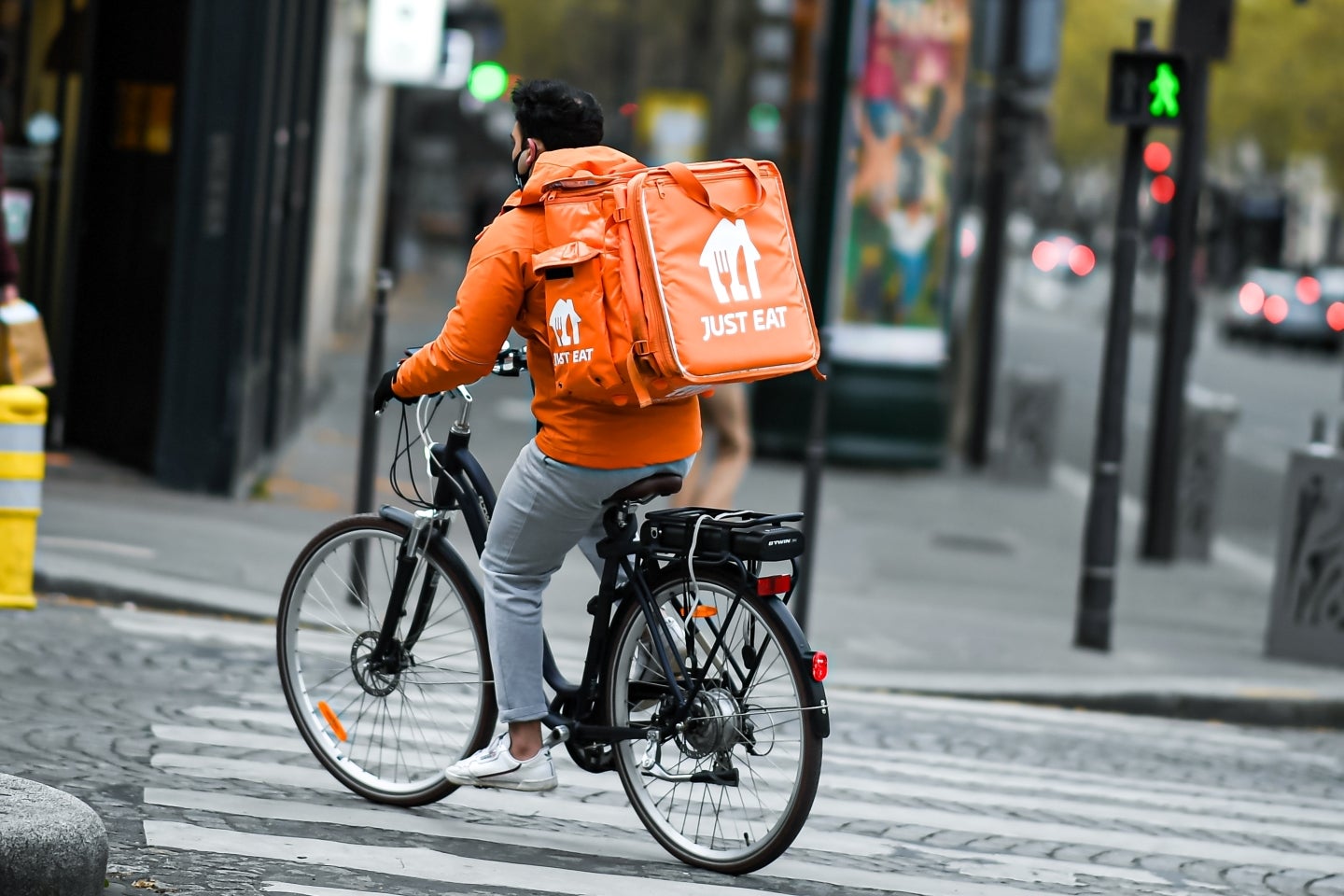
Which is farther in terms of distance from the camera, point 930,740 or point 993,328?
point 993,328

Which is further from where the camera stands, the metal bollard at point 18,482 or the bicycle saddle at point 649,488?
the metal bollard at point 18,482

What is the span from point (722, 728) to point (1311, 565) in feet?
18.6

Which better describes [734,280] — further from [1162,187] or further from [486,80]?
[1162,187]

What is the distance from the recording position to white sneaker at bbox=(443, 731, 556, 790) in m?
5.07

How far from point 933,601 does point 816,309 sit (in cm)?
617

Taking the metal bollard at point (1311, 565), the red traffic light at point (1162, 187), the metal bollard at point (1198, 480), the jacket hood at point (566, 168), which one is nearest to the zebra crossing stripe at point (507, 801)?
the jacket hood at point (566, 168)

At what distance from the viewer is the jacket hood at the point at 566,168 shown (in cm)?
470

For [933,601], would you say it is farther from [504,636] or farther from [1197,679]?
[504,636]

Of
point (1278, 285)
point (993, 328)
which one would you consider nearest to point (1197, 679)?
point (993, 328)

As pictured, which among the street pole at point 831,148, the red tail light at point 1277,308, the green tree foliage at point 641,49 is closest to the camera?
the street pole at point 831,148

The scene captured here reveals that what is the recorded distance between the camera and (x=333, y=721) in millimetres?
5496

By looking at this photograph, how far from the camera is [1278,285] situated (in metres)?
43.0

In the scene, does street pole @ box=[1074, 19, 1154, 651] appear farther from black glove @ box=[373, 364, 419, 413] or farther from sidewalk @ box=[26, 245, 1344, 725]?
black glove @ box=[373, 364, 419, 413]

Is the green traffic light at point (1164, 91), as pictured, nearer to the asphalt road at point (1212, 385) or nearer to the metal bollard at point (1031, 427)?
the asphalt road at point (1212, 385)
